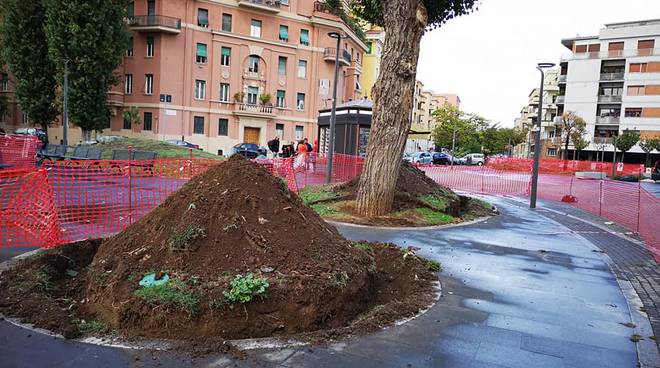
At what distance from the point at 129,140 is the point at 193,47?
16893 mm

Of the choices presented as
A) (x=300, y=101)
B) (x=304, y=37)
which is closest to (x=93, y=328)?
(x=300, y=101)

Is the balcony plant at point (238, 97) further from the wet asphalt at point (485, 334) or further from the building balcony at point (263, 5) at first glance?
the wet asphalt at point (485, 334)

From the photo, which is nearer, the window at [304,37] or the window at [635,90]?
the window at [304,37]

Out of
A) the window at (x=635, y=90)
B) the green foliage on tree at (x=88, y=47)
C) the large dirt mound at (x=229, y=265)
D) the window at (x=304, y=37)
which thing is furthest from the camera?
the window at (x=635, y=90)

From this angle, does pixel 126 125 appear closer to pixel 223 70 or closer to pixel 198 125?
pixel 198 125

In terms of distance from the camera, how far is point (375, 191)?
1163 centimetres

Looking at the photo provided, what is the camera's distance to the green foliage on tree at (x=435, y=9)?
15.4 m

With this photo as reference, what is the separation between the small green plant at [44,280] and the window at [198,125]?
41492 mm

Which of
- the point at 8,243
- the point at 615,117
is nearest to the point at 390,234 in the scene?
the point at 8,243

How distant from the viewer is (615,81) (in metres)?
62.2

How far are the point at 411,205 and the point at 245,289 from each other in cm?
862

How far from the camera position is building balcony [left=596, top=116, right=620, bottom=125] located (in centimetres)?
6166

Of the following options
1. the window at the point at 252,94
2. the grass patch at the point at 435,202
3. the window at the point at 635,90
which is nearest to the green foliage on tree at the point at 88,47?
the window at the point at 252,94

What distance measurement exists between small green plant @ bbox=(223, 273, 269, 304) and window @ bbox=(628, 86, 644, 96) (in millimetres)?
68860
